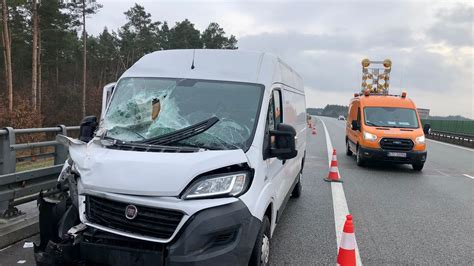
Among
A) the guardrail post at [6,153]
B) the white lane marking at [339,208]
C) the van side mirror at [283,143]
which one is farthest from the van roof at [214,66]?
the white lane marking at [339,208]

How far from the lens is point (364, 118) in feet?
45.4

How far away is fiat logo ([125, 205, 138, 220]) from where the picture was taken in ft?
11.0

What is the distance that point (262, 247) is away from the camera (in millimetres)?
4059

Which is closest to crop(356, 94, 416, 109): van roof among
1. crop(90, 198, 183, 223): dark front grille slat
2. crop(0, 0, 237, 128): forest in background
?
crop(90, 198, 183, 223): dark front grille slat

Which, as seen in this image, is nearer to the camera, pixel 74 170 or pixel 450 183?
pixel 74 170

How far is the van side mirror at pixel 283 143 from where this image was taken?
4.18m

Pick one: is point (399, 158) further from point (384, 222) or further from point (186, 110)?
point (186, 110)

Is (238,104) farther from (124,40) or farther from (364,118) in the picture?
(124,40)

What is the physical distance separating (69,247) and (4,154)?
8.52 ft

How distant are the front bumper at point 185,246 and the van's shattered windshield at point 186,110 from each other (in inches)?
29.8

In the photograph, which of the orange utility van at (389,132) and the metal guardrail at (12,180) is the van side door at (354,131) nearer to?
the orange utility van at (389,132)

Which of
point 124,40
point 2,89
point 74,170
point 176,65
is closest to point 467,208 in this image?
point 176,65

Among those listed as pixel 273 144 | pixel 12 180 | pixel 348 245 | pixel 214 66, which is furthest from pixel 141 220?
pixel 12 180

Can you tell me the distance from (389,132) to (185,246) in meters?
10.8
